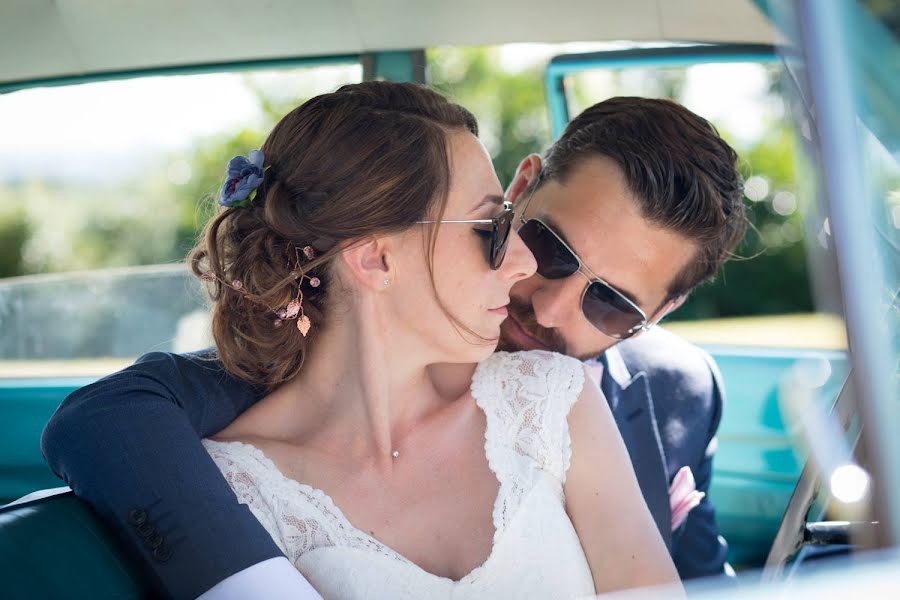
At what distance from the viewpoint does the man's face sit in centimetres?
227

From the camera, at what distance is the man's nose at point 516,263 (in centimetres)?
195

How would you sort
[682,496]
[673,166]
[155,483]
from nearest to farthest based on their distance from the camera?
[155,483]
[673,166]
[682,496]

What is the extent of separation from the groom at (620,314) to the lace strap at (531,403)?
0.73 feet

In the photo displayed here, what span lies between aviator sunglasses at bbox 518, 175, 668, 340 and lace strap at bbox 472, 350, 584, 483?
0.76 ft

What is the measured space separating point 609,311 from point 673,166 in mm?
372

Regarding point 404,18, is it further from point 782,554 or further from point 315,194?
point 782,554

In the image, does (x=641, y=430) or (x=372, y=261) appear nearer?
(x=372, y=261)

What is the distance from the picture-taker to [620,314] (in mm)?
2305

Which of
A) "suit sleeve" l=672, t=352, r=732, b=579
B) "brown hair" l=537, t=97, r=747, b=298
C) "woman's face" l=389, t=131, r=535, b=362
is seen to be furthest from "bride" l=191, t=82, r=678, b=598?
"suit sleeve" l=672, t=352, r=732, b=579

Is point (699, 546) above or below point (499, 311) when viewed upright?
below

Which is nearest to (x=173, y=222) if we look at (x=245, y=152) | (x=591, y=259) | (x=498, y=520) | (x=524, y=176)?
(x=245, y=152)

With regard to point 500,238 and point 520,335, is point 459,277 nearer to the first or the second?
point 500,238

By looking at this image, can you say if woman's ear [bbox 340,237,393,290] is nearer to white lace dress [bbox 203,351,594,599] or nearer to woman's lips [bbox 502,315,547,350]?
white lace dress [bbox 203,351,594,599]

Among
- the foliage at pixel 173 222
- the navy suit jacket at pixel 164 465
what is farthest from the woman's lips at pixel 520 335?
the foliage at pixel 173 222
